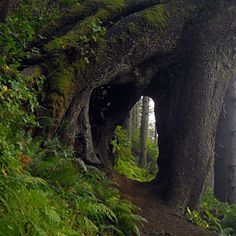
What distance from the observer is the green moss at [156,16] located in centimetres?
780

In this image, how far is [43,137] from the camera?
6055 millimetres

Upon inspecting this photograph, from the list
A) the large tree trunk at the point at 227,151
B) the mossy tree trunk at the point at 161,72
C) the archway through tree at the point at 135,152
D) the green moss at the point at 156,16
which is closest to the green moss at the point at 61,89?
the mossy tree trunk at the point at 161,72

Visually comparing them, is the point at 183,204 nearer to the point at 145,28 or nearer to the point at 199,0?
the point at 145,28

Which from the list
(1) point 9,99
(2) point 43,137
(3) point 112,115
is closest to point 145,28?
(3) point 112,115

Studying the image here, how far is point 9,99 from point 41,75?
1373 millimetres

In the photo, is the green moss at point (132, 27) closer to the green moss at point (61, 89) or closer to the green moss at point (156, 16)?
the green moss at point (156, 16)

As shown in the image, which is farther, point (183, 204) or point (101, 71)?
point (183, 204)

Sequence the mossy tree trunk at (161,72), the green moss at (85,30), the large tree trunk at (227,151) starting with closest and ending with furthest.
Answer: the green moss at (85,30) < the mossy tree trunk at (161,72) < the large tree trunk at (227,151)

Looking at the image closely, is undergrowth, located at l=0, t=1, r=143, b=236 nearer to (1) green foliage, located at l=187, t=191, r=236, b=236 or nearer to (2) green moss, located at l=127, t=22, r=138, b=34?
(2) green moss, located at l=127, t=22, r=138, b=34

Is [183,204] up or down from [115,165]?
down

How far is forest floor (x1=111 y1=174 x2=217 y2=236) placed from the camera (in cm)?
675

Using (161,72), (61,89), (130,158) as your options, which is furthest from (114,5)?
(130,158)

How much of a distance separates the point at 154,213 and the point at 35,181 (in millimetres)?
3493

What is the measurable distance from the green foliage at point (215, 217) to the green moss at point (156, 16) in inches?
131
